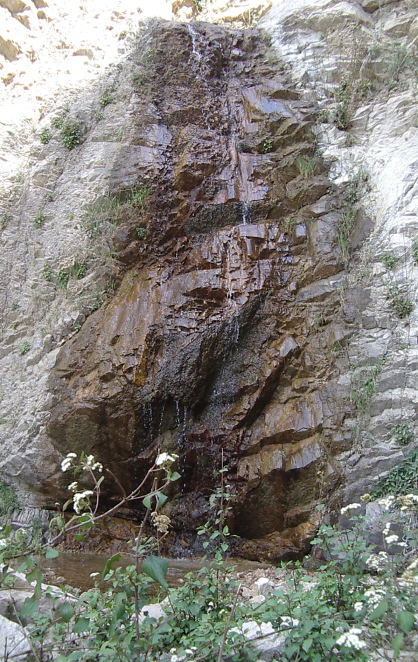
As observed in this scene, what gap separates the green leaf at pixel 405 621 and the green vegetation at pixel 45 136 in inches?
372

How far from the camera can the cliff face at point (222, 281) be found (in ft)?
18.6

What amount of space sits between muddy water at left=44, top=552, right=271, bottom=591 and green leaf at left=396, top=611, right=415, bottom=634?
3.31 metres

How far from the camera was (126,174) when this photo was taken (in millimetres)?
7934

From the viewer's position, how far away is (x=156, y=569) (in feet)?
5.78

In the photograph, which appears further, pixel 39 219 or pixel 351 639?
pixel 39 219

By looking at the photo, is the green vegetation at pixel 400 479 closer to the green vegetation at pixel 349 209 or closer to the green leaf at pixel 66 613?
the green vegetation at pixel 349 209

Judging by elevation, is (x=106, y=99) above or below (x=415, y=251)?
above

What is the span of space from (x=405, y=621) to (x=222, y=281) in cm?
537

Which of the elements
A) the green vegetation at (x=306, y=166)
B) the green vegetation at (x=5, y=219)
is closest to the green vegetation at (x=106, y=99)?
the green vegetation at (x=5, y=219)

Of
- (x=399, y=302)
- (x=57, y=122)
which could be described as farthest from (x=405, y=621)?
(x=57, y=122)

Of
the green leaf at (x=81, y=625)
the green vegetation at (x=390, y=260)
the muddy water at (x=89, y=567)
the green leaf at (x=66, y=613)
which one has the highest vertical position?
the green vegetation at (x=390, y=260)

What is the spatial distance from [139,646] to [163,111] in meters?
8.55

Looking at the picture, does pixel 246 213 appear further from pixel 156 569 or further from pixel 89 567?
pixel 156 569

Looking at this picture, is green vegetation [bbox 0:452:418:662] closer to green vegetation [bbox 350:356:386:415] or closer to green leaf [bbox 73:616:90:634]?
green leaf [bbox 73:616:90:634]
